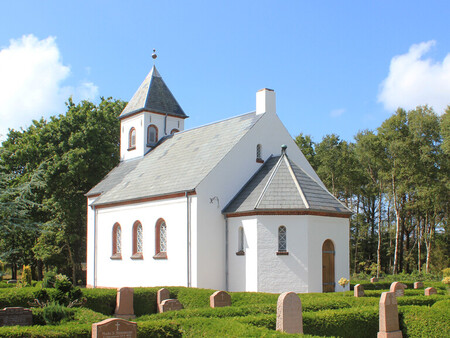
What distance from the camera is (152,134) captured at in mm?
34188

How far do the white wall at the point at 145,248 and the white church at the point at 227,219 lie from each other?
0.18 feet

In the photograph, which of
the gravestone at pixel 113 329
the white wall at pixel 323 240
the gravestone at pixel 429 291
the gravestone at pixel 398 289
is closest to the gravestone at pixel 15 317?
the gravestone at pixel 113 329

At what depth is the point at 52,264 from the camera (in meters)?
38.4

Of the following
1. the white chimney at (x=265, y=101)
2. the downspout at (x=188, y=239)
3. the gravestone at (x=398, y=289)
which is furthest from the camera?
the white chimney at (x=265, y=101)

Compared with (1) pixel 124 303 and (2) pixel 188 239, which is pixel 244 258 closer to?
(2) pixel 188 239

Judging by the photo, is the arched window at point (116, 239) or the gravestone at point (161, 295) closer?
the gravestone at point (161, 295)

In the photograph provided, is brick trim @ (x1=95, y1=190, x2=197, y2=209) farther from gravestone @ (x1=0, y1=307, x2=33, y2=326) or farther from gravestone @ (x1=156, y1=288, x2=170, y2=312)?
gravestone @ (x1=0, y1=307, x2=33, y2=326)

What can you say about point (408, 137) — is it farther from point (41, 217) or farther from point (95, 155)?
point (41, 217)

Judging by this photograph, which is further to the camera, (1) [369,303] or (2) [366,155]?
(2) [366,155]

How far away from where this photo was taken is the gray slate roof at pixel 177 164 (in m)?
25.1

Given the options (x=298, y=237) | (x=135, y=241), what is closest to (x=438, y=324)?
(x=298, y=237)

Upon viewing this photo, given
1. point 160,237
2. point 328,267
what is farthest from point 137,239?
point 328,267

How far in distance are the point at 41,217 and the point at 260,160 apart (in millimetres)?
21315

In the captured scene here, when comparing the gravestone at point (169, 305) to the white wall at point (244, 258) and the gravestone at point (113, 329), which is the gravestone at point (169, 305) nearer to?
the white wall at point (244, 258)
